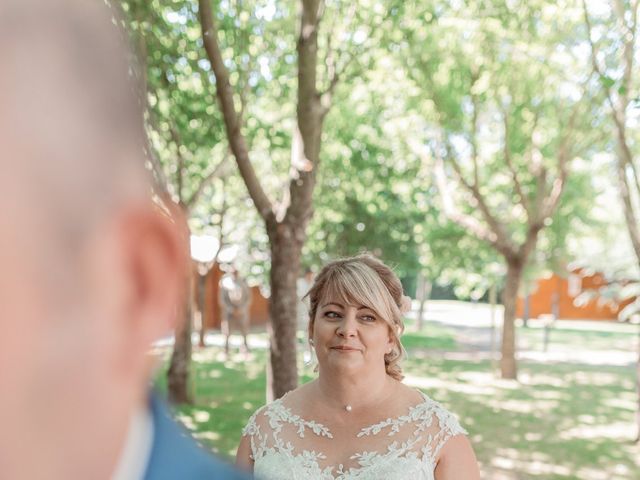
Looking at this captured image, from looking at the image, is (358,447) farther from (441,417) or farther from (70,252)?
(70,252)

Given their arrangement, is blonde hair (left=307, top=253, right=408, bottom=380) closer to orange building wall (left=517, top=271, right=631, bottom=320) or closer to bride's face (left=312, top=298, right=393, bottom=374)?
bride's face (left=312, top=298, right=393, bottom=374)

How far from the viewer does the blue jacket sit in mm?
500

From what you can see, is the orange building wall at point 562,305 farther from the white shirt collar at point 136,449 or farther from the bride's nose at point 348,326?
the white shirt collar at point 136,449

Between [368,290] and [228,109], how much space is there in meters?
3.31

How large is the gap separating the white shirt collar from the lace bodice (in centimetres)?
230

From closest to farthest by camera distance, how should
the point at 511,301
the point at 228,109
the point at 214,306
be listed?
the point at 228,109
the point at 511,301
the point at 214,306

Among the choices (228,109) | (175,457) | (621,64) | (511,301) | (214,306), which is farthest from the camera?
(214,306)

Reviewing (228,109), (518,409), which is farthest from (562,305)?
(228,109)

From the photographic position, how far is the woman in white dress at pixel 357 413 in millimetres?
2793

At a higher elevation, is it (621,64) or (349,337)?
(621,64)

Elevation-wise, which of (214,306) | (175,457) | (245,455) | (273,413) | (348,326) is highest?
(175,457)

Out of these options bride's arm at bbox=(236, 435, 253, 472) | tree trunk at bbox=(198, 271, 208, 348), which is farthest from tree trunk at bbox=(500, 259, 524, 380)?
bride's arm at bbox=(236, 435, 253, 472)

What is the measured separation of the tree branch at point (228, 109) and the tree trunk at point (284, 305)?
0.26 meters

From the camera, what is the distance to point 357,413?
2.94 meters
